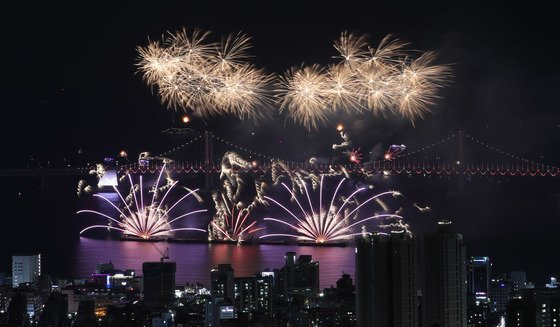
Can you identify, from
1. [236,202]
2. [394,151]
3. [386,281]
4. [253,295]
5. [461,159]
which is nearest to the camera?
[386,281]

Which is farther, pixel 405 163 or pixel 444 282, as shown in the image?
pixel 405 163

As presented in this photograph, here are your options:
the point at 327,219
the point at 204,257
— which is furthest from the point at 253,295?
the point at 327,219

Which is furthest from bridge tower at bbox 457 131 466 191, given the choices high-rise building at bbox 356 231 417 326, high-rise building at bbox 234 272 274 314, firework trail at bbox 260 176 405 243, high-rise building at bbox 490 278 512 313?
high-rise building at bbox 356 231 417 326

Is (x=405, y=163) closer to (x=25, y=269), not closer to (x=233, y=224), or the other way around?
(x=233, y=224)

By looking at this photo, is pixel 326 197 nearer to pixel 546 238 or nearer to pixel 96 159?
pixel 546 238

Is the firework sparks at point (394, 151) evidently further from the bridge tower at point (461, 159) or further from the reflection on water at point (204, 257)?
the reflection on water at point (204, 257)

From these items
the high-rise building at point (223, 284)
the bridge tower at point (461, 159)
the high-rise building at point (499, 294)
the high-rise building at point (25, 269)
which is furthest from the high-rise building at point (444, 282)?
the bridge tower at point (461, 159)

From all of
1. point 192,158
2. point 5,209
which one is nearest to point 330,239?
point 192,158
